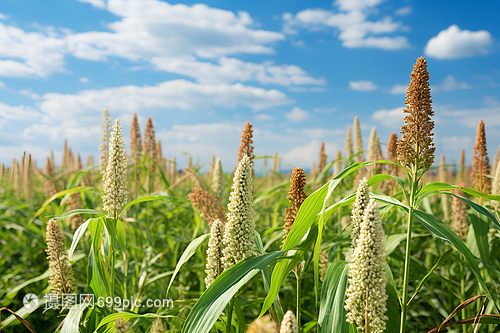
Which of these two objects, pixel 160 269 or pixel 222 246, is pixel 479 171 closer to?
pixel 222 246

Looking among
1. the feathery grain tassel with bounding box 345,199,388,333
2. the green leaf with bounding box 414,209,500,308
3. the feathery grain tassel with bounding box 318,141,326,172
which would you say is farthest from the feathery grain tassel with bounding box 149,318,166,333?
the feathery grain tassel with bounding box 318,141,326,172

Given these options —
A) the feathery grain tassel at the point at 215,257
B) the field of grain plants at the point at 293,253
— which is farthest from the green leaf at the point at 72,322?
the feathery grain tassel at the point at 215,257

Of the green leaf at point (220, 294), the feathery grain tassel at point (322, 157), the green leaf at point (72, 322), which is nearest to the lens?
the green leaf at point (220, 294)

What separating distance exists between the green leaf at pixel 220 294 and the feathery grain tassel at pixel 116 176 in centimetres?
106

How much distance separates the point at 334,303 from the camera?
141 centimetres

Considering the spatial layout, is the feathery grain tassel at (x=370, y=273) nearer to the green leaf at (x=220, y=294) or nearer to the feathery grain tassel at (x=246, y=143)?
the green leaf at (x=220, y=294)

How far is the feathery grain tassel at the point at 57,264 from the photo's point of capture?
82.8 inches

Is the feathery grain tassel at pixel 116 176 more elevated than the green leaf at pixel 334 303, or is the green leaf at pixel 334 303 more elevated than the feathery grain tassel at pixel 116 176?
the feathery grain tassel at pixel 116 176

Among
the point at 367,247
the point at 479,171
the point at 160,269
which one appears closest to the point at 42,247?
the point at 160,269

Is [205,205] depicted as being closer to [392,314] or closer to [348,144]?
[392,314]

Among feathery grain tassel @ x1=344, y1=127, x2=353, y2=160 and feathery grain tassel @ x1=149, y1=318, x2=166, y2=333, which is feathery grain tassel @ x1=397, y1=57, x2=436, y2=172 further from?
feathery grain tassel @ x1=344, y1=127, x2=353, y2=160

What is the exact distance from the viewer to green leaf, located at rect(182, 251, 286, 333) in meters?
1.19

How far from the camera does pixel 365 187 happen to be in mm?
1345

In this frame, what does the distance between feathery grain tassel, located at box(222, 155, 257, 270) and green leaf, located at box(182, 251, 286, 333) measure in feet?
0.61
